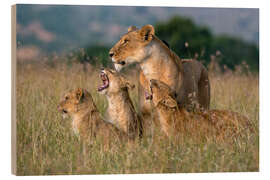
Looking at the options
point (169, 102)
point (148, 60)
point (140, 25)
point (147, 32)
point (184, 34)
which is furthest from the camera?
point (140, 25)

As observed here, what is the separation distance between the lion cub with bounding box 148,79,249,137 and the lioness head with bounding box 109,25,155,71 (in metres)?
0.53

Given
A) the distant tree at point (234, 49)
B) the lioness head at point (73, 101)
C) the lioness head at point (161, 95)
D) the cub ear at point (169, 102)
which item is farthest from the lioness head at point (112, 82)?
the distant tree at point (234, 49)

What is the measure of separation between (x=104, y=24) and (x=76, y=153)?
116ft

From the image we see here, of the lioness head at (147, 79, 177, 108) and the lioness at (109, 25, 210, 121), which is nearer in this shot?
the lioness head at (147, 79, 177, 108)

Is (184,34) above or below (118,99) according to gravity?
above

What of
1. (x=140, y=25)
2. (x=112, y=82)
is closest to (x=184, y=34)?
(x=140, y=25)

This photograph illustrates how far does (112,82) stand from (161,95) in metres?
0.66

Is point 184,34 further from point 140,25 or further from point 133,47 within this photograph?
point 133,47

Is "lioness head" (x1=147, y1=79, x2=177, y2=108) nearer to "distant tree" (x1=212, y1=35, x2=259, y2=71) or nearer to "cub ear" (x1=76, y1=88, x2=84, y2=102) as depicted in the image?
"cub ear" (x1=76, y1=88, x2=84, y2=102)

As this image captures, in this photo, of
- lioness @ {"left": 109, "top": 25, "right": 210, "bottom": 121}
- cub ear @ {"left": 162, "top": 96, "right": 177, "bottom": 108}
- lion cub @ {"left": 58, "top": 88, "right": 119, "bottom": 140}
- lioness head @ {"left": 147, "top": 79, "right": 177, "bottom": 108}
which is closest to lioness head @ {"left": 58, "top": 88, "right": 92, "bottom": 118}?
lion cub @ {"left": 58, "top": 88, "right": 119, "bottom": 140}

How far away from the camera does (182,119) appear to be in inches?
255

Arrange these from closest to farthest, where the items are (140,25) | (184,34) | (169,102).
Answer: (169,102) < (184,34) < (140,25)

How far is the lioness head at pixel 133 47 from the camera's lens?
6734 mm

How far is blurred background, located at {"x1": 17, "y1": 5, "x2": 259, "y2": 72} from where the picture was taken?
7438mm
